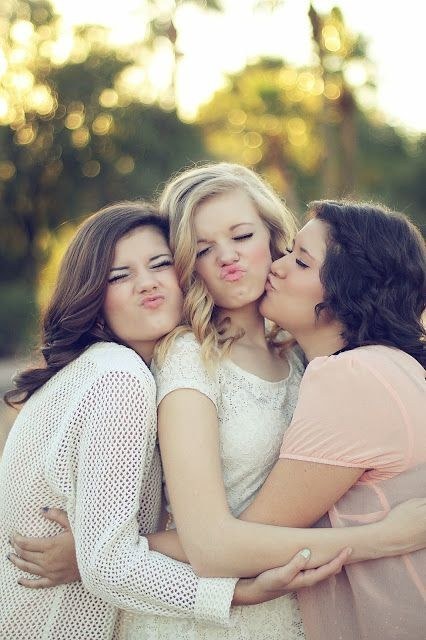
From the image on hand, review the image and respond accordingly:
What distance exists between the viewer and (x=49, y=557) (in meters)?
3.58

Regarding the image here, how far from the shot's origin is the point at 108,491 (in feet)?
11.1

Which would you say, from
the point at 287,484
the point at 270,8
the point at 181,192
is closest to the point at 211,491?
the point at 287,484

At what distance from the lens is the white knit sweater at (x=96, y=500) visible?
3365mm

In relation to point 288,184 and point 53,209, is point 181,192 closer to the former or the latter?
point 53,209

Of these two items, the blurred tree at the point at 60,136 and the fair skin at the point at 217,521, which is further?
the blurred tree at the point at 60,136

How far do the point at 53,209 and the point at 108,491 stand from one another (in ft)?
82.4

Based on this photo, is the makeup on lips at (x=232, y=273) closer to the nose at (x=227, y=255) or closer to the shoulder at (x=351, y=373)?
the nose at (x=227, y=255)

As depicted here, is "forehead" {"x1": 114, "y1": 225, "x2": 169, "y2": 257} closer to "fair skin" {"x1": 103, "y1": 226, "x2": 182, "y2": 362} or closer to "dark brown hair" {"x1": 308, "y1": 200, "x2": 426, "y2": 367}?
"fair skin" {"x1": 103, "y1": 226, "x2": 182, "y2": 362}

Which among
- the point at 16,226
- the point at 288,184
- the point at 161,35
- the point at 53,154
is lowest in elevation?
the point at 288,184

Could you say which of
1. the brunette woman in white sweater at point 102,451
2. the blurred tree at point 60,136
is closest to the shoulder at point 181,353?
the brunette woman in white sweater at point 102,451

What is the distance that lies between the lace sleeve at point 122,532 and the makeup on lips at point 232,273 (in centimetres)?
87

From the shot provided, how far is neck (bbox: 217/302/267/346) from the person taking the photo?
4273mm

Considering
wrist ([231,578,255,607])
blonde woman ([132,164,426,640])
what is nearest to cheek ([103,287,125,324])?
blonde woman ([132,164,426,640])

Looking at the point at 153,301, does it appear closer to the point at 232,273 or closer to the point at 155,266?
the point at 155,266
